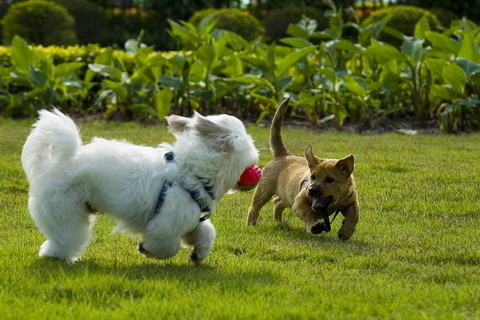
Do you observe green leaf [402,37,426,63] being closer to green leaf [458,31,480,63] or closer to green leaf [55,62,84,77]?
green leaf [458,31,480,63]

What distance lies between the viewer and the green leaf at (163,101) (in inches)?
515

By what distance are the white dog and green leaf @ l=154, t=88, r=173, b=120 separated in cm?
749

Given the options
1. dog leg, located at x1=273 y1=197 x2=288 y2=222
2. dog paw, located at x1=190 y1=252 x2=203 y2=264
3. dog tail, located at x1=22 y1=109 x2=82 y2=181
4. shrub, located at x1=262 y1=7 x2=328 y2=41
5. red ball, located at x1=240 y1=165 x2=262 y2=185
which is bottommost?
shrub, located at x1=262 y1=7 x2=328 y2=41

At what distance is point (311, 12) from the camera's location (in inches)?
1005

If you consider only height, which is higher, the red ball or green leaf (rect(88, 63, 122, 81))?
the red ball

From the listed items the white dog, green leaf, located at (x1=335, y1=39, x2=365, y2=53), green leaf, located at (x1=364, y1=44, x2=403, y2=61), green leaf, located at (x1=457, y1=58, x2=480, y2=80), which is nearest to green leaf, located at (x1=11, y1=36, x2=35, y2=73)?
green leaf, located at (x1=335, y1=39, x2=365, y2=53)

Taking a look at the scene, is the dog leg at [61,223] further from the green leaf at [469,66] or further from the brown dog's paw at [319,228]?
the green leaf at [469,66]

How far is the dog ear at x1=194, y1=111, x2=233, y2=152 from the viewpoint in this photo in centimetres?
545

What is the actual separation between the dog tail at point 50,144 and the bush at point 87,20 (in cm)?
2192

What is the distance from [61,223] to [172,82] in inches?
302

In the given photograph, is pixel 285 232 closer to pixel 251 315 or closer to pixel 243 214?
pixel 243 214

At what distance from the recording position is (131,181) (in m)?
5.51

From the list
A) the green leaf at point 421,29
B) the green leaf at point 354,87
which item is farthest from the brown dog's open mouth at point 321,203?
the green leaf at point 421,29

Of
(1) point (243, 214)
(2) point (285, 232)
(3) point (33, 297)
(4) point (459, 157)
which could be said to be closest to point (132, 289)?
(3) point (33, 297)
